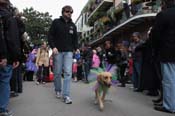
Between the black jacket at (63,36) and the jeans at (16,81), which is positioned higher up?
the black jacket at (63,36)

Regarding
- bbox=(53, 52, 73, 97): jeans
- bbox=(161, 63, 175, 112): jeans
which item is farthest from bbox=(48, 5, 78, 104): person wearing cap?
bbox=(161, 63, 175, 112): jeans

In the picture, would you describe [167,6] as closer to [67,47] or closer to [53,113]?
[67,47]

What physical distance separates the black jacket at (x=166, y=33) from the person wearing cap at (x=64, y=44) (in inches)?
77.8

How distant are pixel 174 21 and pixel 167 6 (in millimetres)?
446

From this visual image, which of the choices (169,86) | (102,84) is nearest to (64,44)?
(102,84)

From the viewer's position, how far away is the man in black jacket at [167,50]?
24.2 feet

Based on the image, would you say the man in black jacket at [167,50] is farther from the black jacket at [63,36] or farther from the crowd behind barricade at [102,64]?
the black jacket at [63,36]

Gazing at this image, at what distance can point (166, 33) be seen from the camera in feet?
24.6

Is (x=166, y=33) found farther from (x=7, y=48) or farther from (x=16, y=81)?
(x=16, y=81)

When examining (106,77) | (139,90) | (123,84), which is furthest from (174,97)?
(123,84)

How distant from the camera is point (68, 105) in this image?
25.9 feet

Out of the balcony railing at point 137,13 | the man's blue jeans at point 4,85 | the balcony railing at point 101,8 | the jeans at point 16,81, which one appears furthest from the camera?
the balcony railing at point 101,8

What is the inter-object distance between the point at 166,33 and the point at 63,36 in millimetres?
2318

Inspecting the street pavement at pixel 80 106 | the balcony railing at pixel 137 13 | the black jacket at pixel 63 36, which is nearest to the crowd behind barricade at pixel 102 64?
the black jacket at pixel 63 36
